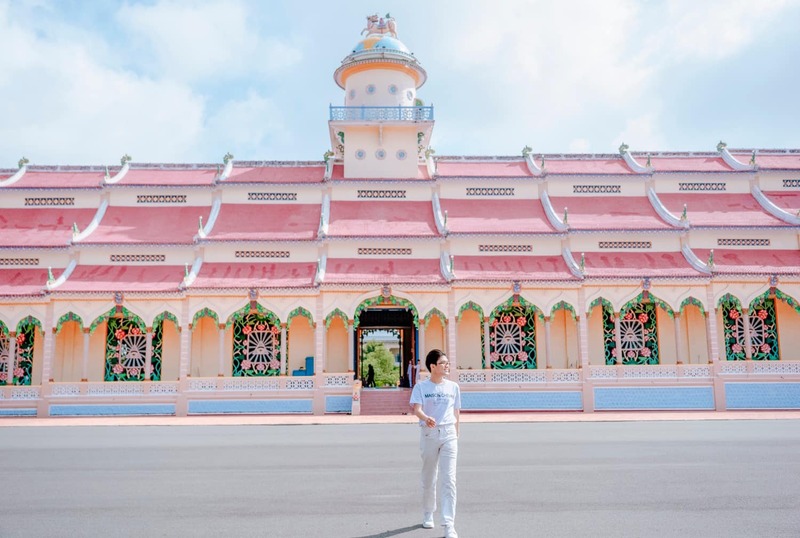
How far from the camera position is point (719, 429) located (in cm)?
1641

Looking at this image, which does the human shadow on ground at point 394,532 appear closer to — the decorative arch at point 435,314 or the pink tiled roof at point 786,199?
the decorative arch at point 435,314

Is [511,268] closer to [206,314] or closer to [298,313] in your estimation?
[298,313]

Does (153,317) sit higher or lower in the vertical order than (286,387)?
higher

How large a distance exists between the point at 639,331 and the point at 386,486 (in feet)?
63.1

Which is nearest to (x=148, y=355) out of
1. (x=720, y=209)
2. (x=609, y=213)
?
(x=609, y=213)

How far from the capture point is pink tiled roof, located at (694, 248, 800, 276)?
80.7 feet

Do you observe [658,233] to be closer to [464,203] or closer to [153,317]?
[464,203]

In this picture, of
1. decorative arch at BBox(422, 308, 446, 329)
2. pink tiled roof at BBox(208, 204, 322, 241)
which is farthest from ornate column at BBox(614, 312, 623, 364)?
pink tiled roof at BBox(208, 204, 322, 241)

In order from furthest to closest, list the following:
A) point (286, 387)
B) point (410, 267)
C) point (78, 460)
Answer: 1. point (410, 267)
2. point (286, 387)
3. point (78, 460)

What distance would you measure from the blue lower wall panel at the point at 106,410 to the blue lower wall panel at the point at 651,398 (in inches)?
617

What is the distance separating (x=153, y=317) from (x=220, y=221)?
5.05 m

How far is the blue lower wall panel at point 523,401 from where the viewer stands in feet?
76.8

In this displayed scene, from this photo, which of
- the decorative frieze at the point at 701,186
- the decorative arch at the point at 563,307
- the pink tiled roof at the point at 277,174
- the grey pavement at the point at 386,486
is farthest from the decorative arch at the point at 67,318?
the decorative frieze at the point at 701,186

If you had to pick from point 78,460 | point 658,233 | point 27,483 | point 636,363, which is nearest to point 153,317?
point 78,460
